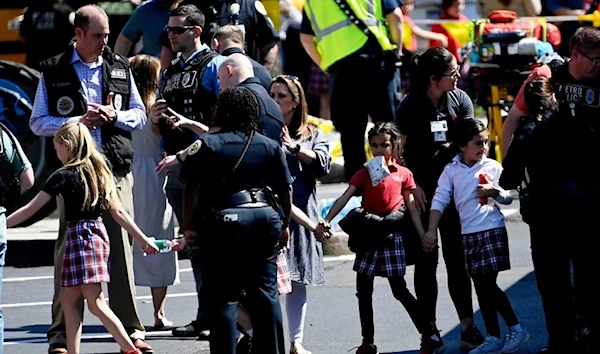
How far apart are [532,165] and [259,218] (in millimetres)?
1528

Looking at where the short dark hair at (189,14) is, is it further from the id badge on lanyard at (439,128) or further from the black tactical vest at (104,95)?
the id badge on lanyard at (439,128)

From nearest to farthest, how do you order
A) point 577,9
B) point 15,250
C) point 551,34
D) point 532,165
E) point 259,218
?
point 259,218
point 532,165
point 15,250
point 551,34
point 577,9

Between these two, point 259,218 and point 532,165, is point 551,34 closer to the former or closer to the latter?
point 532,165

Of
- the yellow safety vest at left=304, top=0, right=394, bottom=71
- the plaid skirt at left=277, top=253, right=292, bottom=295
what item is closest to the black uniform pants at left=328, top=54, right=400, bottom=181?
the yellow safety vest at left=304, top=0, right=394, bottom=71

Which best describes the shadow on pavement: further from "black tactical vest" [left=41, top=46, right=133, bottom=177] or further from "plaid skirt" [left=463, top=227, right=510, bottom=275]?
"black tactical vest" [left=41, top=46, right=133, bottom=177]

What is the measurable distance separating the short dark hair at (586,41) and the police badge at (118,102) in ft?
9.04

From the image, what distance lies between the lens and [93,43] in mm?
8570

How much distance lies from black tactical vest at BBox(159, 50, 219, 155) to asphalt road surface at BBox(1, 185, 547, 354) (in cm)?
128

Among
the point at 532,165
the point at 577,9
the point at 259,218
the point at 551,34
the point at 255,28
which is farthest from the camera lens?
the point at 577,9

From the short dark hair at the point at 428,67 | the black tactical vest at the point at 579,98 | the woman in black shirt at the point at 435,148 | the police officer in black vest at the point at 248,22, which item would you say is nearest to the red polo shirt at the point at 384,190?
the woman in black shirt at the point at 435,148

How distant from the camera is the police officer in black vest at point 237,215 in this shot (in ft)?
23.4

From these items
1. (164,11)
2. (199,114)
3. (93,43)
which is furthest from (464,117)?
(164,11)

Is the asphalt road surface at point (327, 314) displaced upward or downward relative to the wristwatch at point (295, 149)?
downward

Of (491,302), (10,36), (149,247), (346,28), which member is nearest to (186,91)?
(149,247)
